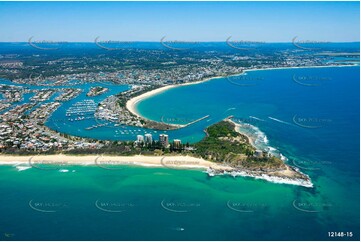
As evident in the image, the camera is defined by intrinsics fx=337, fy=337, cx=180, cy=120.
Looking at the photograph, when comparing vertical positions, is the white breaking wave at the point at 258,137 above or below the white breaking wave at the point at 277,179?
above

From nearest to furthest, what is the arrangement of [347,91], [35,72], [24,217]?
[24,217]
[347,91]
[35,72]

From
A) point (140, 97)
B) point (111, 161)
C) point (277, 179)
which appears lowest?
point (111, 161)

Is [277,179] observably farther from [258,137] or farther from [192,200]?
[258,137]

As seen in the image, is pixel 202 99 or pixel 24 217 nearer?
pixel 24 217

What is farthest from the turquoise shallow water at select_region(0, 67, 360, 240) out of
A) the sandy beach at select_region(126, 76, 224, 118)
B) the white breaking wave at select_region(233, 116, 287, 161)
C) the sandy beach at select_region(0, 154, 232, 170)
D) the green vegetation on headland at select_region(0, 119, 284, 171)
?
the sandy beach at select_region(126, 76, 224, 118)

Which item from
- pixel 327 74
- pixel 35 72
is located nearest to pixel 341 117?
pixel 327 74

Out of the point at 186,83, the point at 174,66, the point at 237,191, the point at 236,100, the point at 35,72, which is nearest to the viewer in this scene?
the point at 237,191

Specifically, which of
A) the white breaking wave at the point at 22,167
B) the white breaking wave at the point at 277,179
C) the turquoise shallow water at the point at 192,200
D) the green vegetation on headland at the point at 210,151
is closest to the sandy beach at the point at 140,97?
the turquoise shallow water at the point at 192,200

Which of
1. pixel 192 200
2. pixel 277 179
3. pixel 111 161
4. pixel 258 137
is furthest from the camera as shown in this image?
pixel 258 137

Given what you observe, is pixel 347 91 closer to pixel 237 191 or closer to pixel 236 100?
pixel 236 100

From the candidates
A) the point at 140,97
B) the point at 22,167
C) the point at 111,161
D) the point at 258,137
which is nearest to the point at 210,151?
the point at 258,137

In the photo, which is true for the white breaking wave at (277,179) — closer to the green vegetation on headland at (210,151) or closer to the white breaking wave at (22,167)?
the green vegetation on headland at (210,151)
